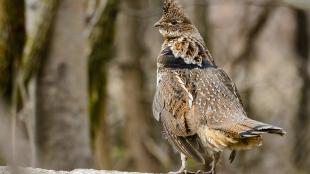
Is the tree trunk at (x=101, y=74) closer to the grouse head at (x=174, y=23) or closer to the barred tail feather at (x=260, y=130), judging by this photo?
the grouse head at (x=174, y=23)

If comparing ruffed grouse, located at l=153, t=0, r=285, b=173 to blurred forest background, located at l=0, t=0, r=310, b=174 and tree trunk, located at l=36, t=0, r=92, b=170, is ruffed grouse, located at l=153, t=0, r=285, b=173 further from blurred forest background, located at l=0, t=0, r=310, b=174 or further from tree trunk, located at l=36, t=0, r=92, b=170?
tree trunk, located at l=36, t=0, r=92, b=170

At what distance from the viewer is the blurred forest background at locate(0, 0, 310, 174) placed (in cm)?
821

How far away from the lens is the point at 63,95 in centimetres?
837

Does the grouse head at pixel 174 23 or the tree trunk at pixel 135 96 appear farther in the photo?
the tree trunk at pixel 135 96

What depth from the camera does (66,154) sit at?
8414mm

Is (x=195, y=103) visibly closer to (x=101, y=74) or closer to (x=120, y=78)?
(x=101, y=74)

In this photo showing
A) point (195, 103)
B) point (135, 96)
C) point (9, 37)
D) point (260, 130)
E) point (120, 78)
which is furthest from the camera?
point (120, 78)

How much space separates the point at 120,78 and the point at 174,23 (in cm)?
805

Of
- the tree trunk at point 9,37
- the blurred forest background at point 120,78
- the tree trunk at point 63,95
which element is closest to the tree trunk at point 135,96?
the blurred forest background at point 120,78

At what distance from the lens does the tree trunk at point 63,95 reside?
8.28 m

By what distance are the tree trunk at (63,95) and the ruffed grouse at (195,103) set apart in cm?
246

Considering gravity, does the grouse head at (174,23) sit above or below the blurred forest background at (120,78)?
above

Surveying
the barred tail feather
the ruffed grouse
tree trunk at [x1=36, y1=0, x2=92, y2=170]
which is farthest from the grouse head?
tree trunk at [x1=36, y1=0, x2=92, y2=170]

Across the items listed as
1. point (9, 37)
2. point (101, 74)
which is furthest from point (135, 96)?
point (9, 37)
